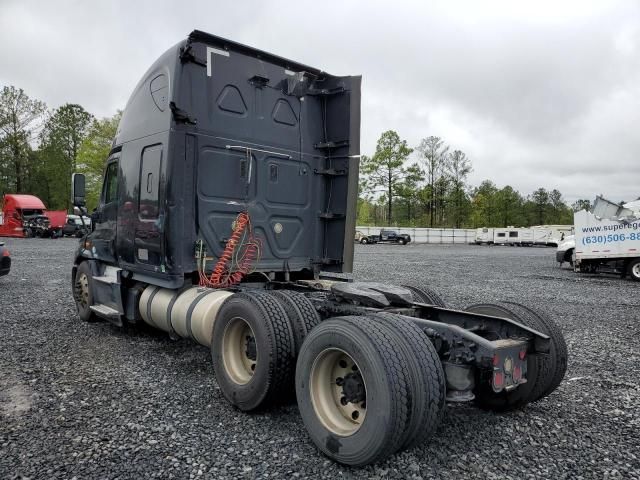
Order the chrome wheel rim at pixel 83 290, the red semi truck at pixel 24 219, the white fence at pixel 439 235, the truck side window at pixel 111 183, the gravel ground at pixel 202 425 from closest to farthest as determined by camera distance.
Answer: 1. the gravel ground at pixel 202 425
2. the truck side window at pixel 111 183
3. the chrome wheel rim at pixel 83 290
4. the red semi truck at pixel 24 219
5. the white fence at pixel 439 235

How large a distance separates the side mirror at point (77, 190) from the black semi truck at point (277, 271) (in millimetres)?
18

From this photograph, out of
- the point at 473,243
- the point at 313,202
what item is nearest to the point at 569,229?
the point at 473,243

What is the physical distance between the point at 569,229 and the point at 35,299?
175 ft

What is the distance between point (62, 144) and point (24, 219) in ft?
61.6

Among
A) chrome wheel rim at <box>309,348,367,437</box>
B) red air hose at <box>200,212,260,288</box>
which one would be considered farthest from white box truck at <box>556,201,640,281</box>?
chrome wheel rim at <box>309,348,367,437</box>

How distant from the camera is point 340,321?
10.2 ft

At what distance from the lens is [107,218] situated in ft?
21.4

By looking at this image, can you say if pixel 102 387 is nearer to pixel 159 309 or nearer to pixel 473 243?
pixel 159 309

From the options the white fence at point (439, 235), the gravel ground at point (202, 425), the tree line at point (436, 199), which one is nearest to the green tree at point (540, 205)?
the tree line at point (436, 199)

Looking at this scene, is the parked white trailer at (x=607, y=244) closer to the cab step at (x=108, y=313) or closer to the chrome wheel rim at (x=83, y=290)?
the cab step at (x=108, y=313)

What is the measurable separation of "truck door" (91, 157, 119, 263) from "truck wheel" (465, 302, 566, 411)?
4.65 meters

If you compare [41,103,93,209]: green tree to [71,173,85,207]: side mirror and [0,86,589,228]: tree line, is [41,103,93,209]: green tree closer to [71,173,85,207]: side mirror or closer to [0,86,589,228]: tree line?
[0,86,589,228]: tree line

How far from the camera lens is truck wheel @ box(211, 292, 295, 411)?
353 cm

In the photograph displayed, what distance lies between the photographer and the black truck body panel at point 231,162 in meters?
5.11
